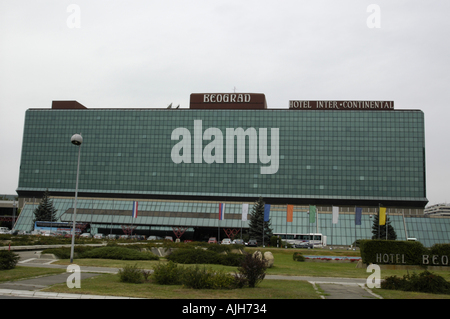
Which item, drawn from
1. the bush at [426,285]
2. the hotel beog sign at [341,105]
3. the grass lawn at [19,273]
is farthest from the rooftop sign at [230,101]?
the bush at [426,285]

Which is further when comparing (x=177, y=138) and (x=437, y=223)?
(x=177, y=138)

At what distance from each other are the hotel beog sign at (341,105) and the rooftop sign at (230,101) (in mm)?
10189

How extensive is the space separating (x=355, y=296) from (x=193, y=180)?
353ft

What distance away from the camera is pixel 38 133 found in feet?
443

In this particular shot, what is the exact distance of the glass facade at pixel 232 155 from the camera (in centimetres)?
12169

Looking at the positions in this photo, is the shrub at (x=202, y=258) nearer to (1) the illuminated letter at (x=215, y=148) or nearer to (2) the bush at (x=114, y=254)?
(2) the bush at (x=114, y=254)

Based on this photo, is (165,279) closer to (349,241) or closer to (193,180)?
(349,241)

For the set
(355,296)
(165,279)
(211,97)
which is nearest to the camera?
(355,296)

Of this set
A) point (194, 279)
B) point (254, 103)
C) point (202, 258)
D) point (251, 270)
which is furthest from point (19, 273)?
point (254, 103)

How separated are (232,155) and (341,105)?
120 feet

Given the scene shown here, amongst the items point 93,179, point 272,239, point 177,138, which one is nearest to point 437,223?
point 272,239

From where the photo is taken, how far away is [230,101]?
130 meters

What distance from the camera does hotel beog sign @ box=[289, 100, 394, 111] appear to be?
412 ft

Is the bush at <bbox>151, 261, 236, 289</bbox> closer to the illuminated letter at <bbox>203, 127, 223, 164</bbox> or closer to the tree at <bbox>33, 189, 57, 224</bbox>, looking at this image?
the tree at <bbox>33, 189, 57, 224</bbox>
